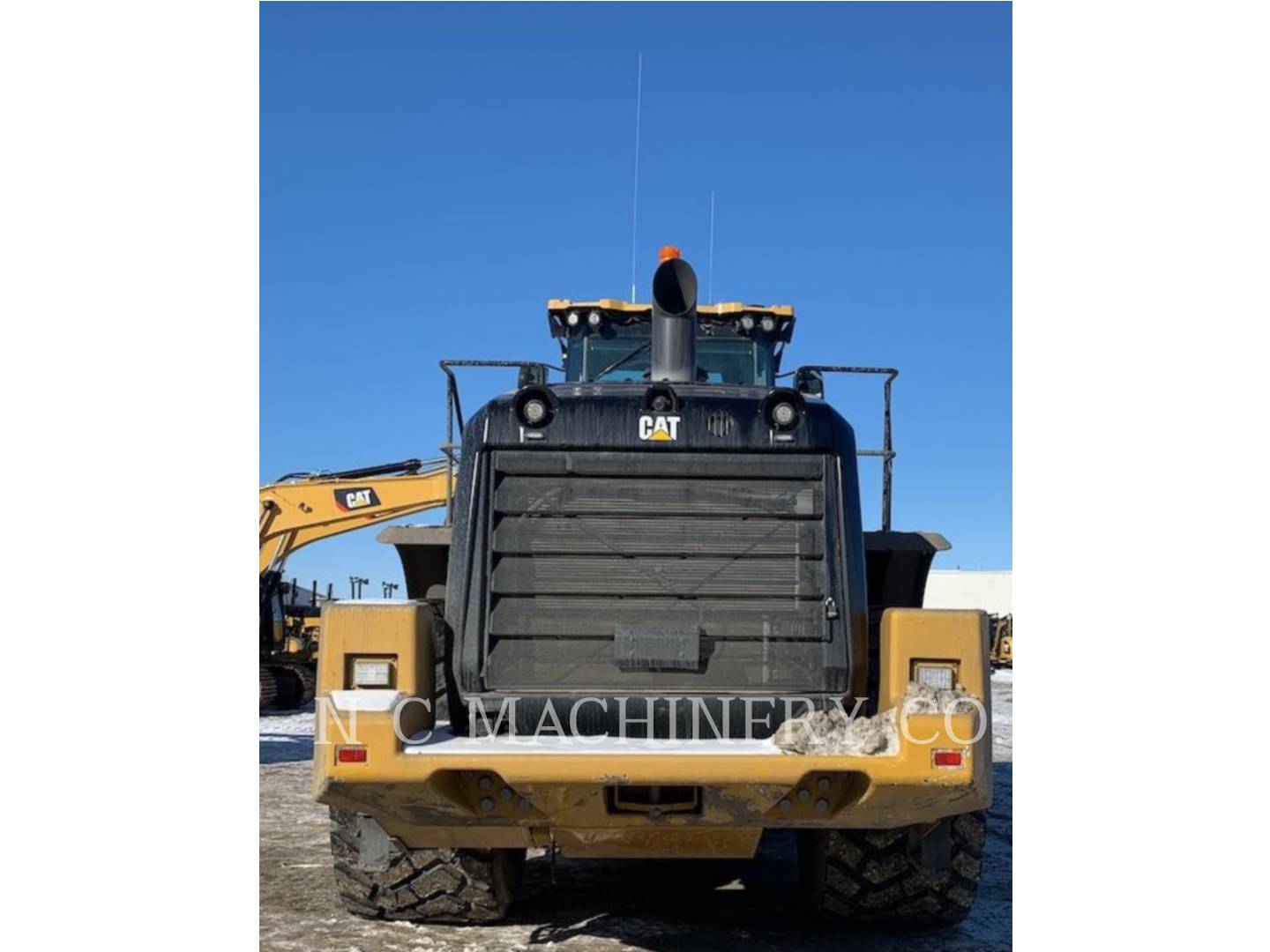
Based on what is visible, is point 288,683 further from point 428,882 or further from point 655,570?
point 655,570

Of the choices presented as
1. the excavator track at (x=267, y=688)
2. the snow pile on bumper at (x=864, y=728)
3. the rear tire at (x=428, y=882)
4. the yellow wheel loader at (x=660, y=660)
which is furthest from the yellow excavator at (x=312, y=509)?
the snow pile on bumper at (x=864, y=728)

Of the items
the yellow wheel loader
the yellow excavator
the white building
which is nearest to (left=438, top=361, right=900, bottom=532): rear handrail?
the yellow wheel loader

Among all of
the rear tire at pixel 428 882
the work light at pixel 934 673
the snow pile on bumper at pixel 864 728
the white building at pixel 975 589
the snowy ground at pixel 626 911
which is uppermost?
the work light at pixel 934 673

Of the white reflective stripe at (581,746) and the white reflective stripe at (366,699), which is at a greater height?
the white reflective stripe at (366,699)

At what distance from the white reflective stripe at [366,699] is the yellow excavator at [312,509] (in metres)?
11.7

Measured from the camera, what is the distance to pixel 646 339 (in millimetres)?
6754

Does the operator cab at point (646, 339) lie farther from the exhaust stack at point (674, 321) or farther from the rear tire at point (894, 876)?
the rear tire at point (894, 876)

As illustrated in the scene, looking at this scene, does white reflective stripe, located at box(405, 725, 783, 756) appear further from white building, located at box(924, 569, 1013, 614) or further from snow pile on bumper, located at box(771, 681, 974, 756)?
white building, located at box(924, 569, 1013, 614)

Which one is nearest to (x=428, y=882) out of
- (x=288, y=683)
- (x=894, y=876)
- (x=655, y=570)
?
(x=655, y=570)

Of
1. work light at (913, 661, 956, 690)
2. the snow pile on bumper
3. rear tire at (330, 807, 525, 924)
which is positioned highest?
work light at (913, 661, 956, 690)

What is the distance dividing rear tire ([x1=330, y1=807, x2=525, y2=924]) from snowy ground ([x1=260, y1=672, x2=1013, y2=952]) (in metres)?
0.07

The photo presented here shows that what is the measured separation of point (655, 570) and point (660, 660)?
13.5 inches

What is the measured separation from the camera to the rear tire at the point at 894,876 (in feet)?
16.5

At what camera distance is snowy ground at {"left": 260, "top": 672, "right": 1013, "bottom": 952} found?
16.5 ft
